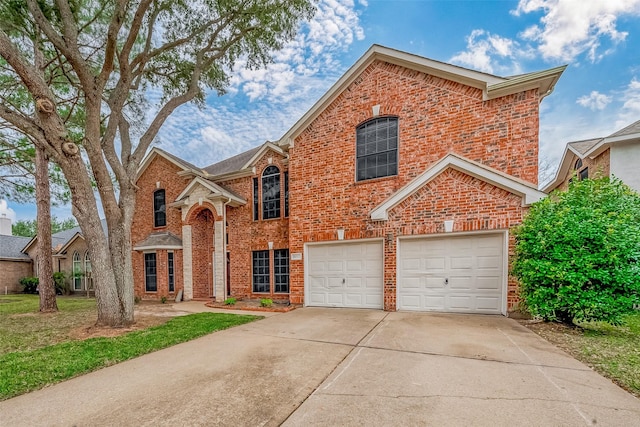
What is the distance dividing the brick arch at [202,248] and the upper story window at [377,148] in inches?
283

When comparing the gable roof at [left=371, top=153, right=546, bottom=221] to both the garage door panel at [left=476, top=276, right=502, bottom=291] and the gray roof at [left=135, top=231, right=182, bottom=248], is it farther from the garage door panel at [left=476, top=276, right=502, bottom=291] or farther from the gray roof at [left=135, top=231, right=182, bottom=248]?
the gray roof at [left=135, top=231, right=182, bottom=248]

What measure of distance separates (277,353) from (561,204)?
6.80 m

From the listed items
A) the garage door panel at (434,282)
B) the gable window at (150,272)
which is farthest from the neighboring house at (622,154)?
the gable window at (150,272)

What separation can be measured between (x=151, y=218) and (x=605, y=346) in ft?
56.8

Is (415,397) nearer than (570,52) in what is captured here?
Yes

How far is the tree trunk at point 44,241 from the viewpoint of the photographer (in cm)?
998

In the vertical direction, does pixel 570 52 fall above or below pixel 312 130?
above

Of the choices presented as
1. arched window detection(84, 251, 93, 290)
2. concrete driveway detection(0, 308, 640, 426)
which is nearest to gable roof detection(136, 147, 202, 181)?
arched window detection(84, 251, 93, 290)

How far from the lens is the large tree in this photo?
629cm

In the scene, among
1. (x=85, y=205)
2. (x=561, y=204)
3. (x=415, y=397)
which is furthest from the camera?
(x=85, y=205)

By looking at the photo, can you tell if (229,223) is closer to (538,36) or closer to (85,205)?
(85,205)

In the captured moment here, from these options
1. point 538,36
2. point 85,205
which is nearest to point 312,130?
point 85,205

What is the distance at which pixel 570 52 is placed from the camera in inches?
521

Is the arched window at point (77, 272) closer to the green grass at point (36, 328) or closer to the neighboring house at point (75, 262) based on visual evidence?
the neighboring house at point (75, 262)
